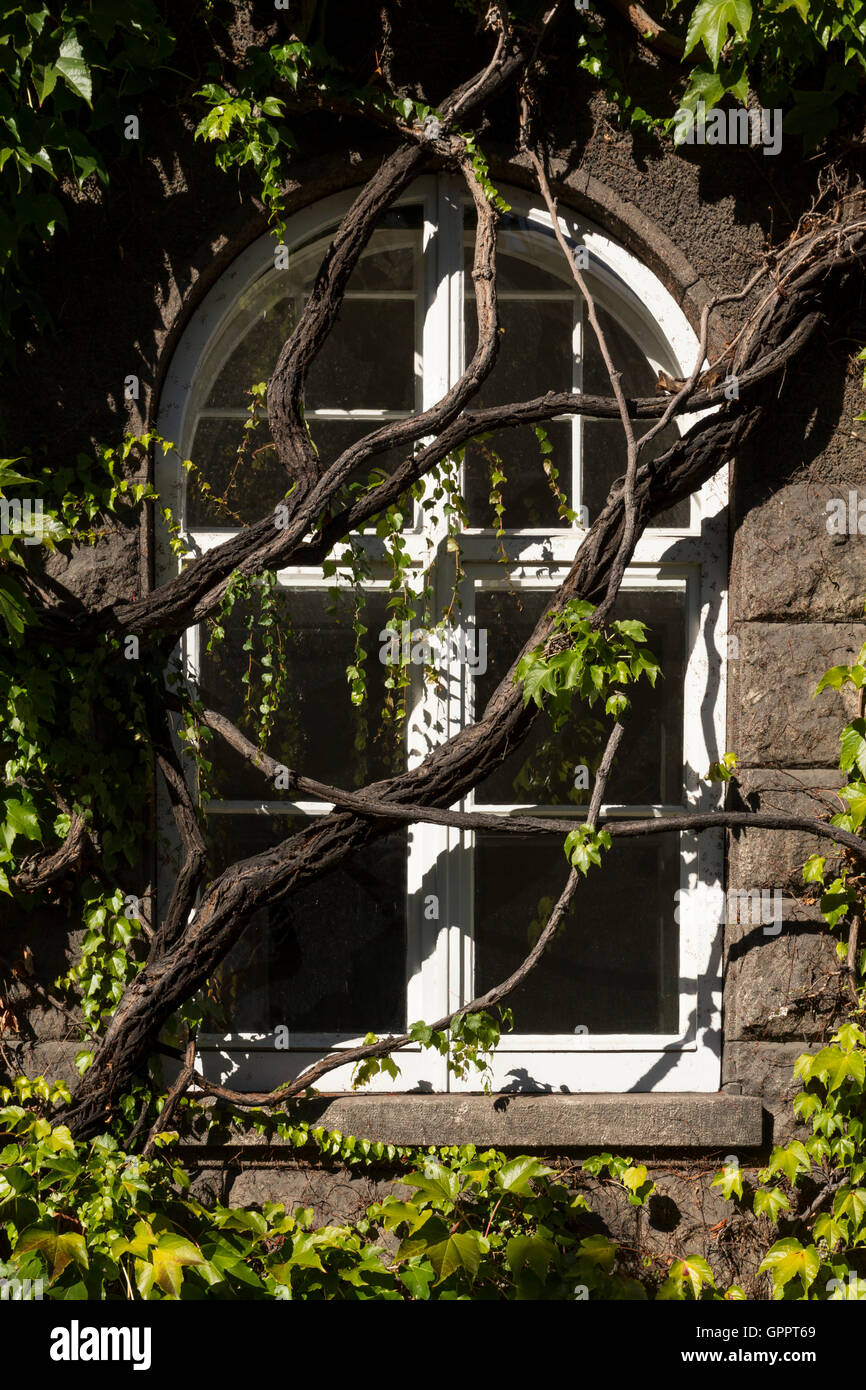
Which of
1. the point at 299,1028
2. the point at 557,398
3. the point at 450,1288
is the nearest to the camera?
the point at 450,1288

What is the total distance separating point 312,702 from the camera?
283cm

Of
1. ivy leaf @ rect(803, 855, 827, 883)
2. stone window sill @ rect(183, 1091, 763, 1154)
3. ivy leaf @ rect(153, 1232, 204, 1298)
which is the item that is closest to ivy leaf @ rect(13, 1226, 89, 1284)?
ivy leaf @ rect(153, 1232, 204, 1298)

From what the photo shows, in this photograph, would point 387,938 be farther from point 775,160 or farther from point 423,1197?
point 775,160

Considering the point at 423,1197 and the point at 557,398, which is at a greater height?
the point at 557,398

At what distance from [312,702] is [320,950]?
0.64m

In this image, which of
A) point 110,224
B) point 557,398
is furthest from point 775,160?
point 110,224

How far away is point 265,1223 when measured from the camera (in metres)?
2.46

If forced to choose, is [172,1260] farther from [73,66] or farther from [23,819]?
[73,66]

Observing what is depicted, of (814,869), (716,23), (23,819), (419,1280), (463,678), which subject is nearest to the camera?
(419,1280)

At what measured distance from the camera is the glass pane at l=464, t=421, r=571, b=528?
2814mm

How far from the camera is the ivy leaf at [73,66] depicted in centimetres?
239

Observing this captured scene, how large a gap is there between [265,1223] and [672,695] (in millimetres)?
1592

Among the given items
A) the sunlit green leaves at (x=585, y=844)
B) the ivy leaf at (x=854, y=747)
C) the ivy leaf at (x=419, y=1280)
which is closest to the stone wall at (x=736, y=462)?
the ivy leaf at (x=854, y=747)

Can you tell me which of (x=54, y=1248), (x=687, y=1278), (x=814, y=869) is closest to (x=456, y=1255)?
(x=687, y=1278)
